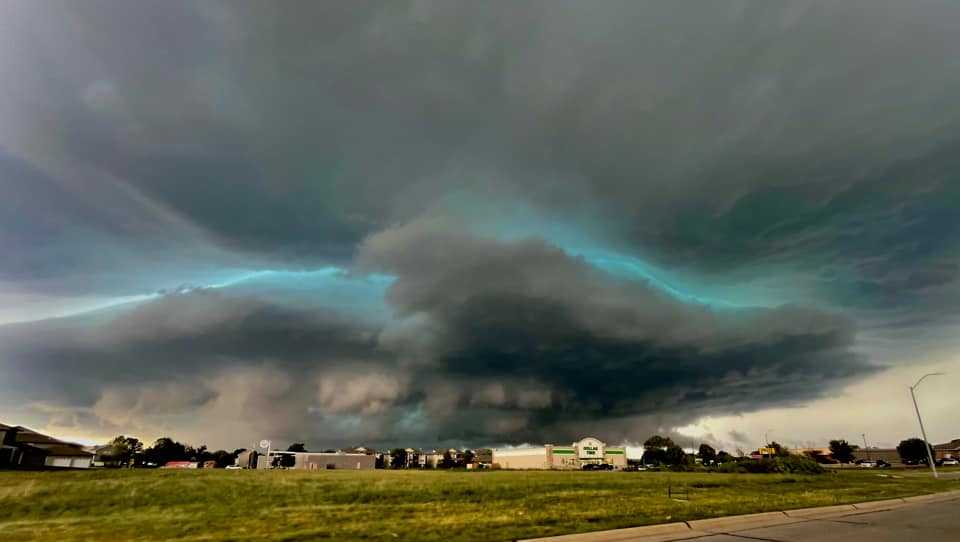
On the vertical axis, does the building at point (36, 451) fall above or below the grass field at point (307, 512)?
above

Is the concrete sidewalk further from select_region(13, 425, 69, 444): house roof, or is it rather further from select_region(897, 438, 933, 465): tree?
select_region(897, 438, 933, 465): tree

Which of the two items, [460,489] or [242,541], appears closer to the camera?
[242,541]

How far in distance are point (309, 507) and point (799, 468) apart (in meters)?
81.8

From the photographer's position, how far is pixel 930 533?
1589cm

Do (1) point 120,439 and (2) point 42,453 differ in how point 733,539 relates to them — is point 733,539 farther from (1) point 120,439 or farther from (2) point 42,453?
(1) point 120,439

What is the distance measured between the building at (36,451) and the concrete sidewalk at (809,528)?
306ft

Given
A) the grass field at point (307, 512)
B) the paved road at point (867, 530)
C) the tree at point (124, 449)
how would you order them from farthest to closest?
1. the tree at point (124, 449)
2. the grass field at point (307, 512)
3. the paved road at point (867, 530)

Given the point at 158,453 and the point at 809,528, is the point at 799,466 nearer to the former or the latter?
the point at 809,528

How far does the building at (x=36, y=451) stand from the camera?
7875cm

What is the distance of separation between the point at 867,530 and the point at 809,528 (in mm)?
1621

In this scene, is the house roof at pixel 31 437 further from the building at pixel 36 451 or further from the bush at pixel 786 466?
the bush at pixel 786 466

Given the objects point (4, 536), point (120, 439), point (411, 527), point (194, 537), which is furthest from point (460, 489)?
point (120, 439)

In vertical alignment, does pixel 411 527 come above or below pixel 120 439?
below

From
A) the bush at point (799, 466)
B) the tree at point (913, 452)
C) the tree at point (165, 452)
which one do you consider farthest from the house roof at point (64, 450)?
the tree at point (913, 452)
